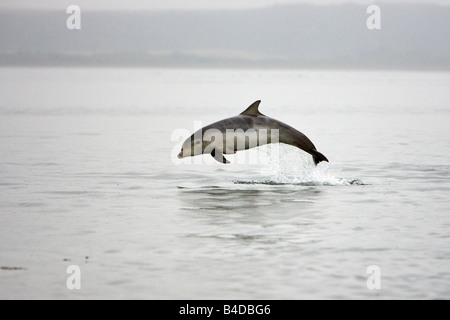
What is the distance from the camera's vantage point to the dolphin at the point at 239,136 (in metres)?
18.4

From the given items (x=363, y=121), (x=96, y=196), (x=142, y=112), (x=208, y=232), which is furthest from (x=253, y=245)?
(x=142, y=112)

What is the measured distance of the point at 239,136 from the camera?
18.5 meters

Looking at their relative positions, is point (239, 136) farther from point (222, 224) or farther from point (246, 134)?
point (222, 224)

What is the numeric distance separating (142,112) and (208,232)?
1589 inches

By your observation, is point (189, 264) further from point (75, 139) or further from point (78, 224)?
point (75, 139)

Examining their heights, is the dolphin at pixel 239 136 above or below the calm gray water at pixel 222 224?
above

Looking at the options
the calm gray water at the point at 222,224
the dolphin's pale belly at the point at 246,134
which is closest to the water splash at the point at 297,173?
the calm gray water at the point at 222,224

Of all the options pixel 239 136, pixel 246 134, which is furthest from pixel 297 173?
pixel 239 136

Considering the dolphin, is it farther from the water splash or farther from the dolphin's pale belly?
the water splash

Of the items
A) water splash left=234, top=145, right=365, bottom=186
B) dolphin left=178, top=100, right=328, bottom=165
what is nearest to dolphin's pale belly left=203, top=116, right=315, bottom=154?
dolphin left=178, top=100, right=328, bottom=165

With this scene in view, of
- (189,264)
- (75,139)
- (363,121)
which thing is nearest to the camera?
(189,264)

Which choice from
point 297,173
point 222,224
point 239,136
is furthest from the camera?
point 297,173

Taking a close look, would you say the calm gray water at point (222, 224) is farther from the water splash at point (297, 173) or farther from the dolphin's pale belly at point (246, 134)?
the dolphin's pale belly at point (246, 134)
